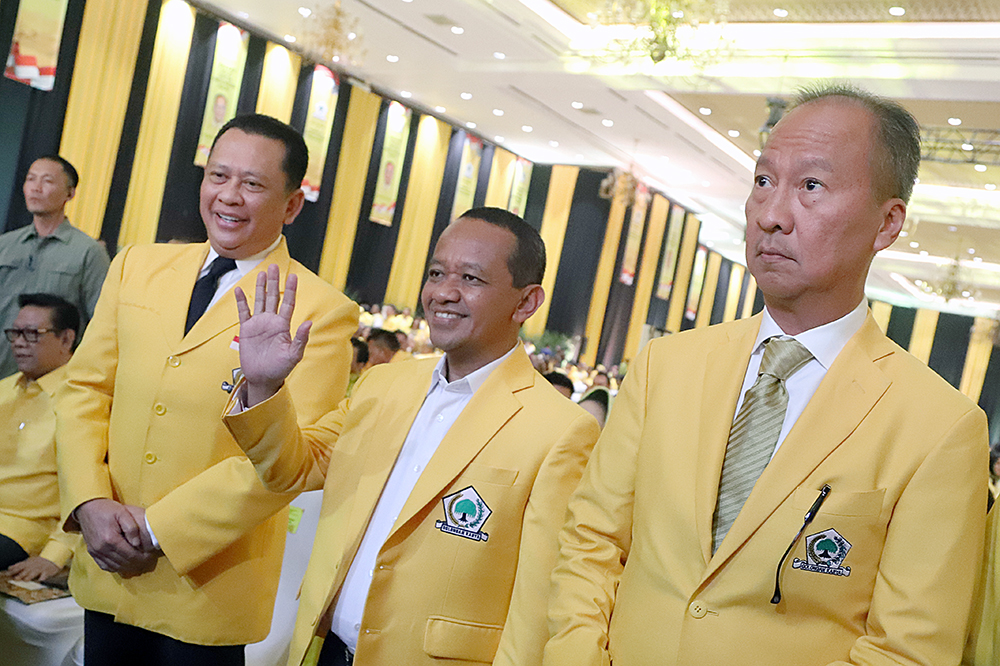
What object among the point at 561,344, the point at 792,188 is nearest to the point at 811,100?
the point at 792,188

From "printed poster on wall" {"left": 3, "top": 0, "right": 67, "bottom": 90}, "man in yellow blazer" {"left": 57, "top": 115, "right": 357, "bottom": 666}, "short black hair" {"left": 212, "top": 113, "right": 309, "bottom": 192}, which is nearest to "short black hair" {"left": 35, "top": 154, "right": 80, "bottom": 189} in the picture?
"man in yellow blazer" {"left": 57, "top": 115, "right": 357, "bottom": 666}

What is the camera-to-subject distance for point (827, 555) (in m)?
1.28

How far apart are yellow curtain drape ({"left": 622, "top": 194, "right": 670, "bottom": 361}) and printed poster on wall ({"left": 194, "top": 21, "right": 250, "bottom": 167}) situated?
412 inches

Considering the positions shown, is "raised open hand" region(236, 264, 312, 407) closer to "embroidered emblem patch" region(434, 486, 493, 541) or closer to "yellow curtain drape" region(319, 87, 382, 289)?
"embroidered emblem patch" region(434, 486, 493, 541)

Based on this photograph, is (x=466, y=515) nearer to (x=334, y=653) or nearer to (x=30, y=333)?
(x=334, y=653)

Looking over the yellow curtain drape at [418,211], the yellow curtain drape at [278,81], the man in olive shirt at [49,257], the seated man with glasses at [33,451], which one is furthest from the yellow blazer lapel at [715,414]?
the yellow curtain drape at [418,211]

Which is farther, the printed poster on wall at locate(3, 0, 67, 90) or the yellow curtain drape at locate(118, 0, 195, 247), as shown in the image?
the yellow curtain drape at locate(118, 0, 195, 247)

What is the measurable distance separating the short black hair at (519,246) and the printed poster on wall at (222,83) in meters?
11.3

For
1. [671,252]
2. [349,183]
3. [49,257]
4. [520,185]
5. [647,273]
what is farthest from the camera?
[671,252]

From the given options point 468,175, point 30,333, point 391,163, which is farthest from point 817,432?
point 468,175

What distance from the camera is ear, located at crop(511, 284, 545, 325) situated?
207 centimetres

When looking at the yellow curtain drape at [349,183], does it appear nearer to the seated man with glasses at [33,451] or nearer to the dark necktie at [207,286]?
the seated man with glasses at [33,451]

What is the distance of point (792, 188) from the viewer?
4.53ft

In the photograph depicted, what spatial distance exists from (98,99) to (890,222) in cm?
1168
